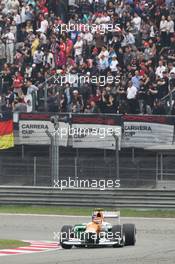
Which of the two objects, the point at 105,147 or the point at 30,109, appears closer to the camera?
the point at 105,147

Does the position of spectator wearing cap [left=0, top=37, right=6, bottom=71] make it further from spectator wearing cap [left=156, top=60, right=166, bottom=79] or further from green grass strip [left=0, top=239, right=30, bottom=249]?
green grass strip [left=0, top=239, right=30, bottom=249]

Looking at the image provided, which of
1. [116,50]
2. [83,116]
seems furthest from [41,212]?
[116,50]

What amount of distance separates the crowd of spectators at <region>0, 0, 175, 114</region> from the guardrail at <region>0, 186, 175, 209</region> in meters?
2.90

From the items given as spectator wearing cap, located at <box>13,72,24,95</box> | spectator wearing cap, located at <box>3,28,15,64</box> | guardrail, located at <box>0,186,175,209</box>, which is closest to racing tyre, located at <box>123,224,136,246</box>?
guardrail, located at <box>0,186,175,209</box>

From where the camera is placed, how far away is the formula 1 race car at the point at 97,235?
1644 centimetres

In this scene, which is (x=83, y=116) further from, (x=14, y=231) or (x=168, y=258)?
(x=168, y=258)

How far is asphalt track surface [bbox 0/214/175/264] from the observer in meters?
14.2

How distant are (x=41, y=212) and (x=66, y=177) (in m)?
1.15

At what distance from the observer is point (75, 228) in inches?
651

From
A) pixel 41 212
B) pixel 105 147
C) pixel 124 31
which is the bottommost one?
pixel 41 212

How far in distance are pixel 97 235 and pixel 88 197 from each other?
889 cm

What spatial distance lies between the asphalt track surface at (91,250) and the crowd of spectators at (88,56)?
→ 488 centimetres

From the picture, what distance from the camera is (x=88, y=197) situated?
1005 inches

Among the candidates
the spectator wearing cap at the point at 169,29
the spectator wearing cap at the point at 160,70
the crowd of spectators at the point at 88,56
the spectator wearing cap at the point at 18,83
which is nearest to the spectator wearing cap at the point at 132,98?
the crowd of spectators at the point at 88,56
